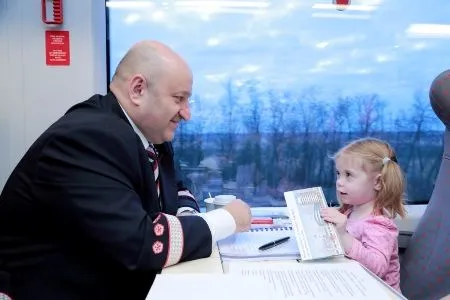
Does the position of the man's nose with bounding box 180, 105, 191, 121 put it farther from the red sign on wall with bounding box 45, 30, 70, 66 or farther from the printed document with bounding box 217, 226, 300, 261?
the red sign on wall with bounding box 45, 30, 70, 66

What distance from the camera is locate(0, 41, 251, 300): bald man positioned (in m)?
0.85

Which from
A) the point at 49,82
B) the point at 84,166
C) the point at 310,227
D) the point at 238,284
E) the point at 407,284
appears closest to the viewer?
the point at 238,284

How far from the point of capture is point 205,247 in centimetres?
94

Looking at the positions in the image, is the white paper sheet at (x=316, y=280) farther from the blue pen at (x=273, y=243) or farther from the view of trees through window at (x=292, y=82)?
the view of trees through window at (x=292, y=82)

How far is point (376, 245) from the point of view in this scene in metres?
1.09

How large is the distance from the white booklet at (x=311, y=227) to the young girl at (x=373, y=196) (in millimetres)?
119

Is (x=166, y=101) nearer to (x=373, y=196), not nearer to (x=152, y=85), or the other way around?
(x=152, y=85)

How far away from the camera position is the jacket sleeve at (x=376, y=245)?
3.40ft

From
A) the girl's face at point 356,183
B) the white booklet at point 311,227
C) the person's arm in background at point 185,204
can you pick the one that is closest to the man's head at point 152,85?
the person's arm in background at point 185,204

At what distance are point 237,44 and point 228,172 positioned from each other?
0.57m

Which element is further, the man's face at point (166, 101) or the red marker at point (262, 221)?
the red marker at point (262, 221)

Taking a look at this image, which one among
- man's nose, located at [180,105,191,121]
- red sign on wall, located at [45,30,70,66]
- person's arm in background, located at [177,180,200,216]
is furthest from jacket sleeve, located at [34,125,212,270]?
red sign on wall, located at [45,30,70,66]

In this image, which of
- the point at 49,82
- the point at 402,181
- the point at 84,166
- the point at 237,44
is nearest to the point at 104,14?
the point at 49,82

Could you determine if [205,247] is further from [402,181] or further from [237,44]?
[237,44]
